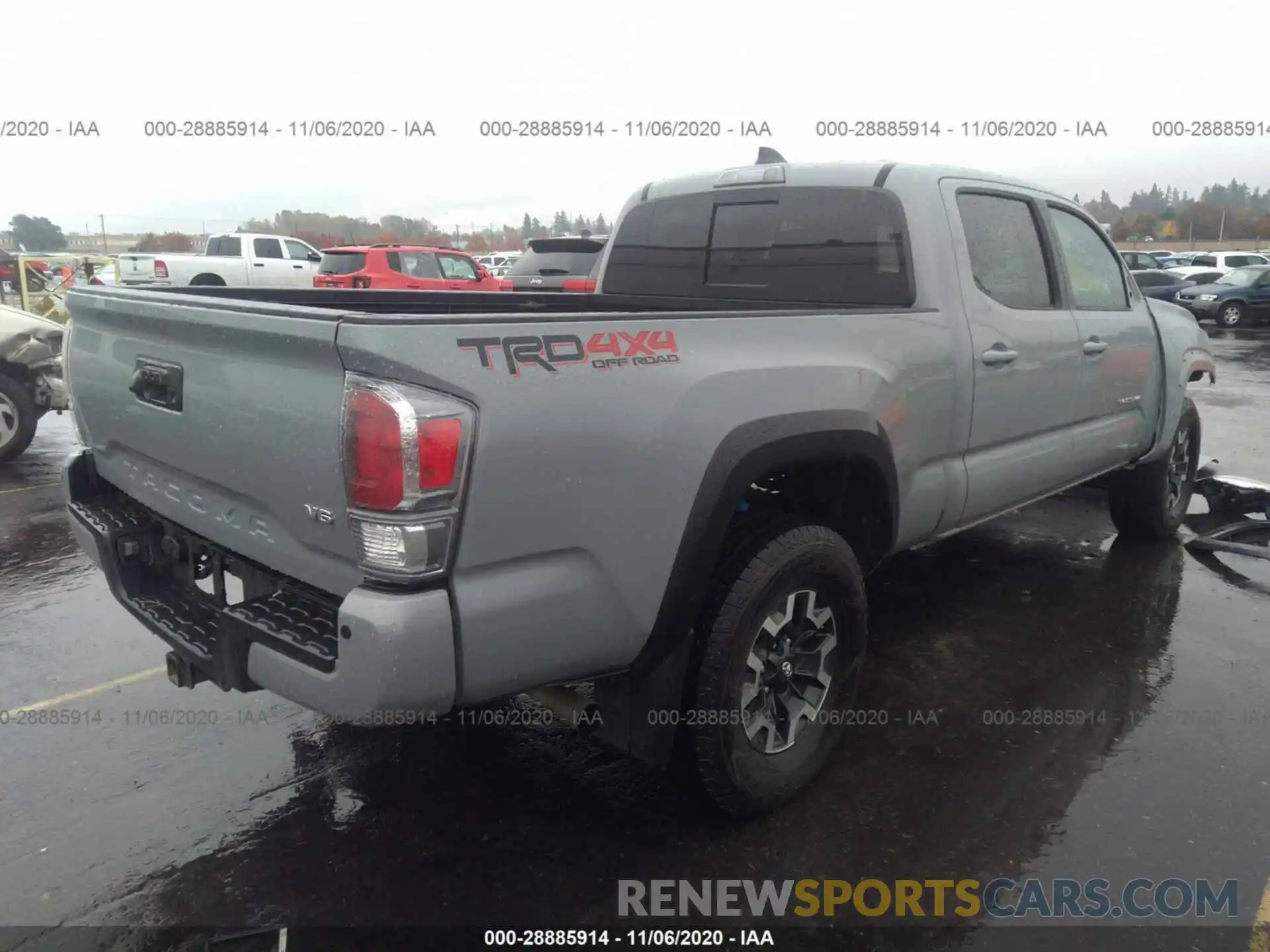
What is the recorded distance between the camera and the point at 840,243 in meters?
3.72

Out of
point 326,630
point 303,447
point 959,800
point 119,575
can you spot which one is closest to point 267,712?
point 119,575

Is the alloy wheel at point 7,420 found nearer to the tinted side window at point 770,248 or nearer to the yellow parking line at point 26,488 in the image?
the yellow parking line at point 26,488

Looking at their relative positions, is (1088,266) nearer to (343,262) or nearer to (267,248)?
(343,262)

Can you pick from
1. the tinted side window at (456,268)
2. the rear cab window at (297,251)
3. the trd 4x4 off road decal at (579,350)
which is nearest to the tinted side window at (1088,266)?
the trd 4x4 off road decal at (579,350)

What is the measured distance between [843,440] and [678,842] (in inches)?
52.4

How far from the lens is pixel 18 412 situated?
7.34 meters

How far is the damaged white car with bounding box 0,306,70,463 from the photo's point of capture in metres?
7.23

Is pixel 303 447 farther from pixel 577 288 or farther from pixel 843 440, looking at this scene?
pixel 577 288

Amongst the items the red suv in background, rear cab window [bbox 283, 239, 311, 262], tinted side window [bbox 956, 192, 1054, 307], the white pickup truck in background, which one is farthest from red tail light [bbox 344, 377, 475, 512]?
rear cab window [bbox 283, 239, 311, 262]

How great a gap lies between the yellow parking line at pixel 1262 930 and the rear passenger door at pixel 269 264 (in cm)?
2221

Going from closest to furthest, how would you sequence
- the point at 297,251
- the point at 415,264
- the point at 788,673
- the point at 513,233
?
the point at 788,673, the point at 415,264, the point at 297,251, the point at 513,233

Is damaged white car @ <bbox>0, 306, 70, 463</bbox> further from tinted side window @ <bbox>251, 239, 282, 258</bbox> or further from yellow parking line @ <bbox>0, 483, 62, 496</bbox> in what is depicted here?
tinted side window @ <bbox>251, 239, 282, 258</bbox>

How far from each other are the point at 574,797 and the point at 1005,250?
2866 millimetres

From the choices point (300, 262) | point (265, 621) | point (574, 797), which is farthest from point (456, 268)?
point (265, 621)
